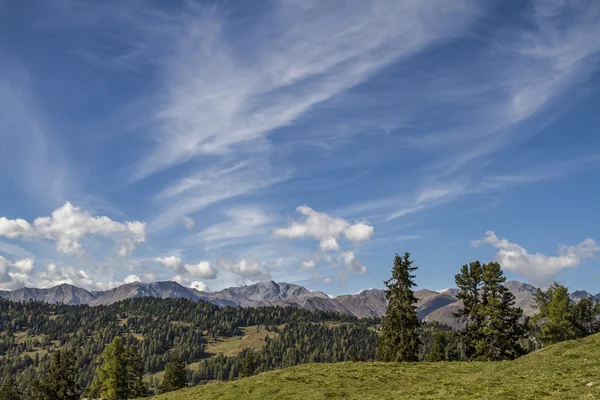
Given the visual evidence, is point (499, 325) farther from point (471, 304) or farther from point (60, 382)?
point (60, 382)

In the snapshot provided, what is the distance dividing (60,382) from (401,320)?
72.9 meters

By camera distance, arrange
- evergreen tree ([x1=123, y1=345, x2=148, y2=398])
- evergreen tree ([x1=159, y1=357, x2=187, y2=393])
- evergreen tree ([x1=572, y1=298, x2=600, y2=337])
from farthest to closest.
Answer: evergreen tree ([x1=159, y1=357, x2=187, y2=393])
evergreen tree ([x1=572, y1=298, x2=600, y2=337])
evergreen tree ([x1=123, y1=345, x2=148, y2=398])

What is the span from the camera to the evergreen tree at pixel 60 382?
8944 centimetres

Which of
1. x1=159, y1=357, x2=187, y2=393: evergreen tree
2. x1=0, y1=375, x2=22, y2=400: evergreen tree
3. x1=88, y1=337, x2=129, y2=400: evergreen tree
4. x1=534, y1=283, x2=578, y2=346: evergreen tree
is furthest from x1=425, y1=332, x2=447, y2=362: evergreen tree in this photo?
x1=0, y1=375, x2=22, y2=400: evergreen tree

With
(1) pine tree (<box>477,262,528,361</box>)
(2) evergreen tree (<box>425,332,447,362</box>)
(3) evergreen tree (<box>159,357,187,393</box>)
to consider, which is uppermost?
(1) pine tree (<box>477,262,528,361</box>)

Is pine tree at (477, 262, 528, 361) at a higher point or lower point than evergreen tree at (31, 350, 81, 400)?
higher

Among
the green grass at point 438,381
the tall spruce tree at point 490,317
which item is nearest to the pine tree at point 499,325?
the tall spruce tree at point 490,317

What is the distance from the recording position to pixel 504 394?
88.5 ft

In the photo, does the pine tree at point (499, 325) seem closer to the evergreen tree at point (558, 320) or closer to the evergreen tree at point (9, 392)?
the evergreen tree at point (558, 320)

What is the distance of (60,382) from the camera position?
9012 cm

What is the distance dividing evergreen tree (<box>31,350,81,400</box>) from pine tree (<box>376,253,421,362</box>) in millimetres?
67041

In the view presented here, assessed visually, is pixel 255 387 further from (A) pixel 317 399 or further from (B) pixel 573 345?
(B) pixel 573 345

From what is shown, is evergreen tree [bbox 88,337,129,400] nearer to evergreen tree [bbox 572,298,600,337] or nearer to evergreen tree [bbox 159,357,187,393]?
evergreen tree [bbox 159,357,187,393]

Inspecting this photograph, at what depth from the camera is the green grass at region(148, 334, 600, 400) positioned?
2841cm
